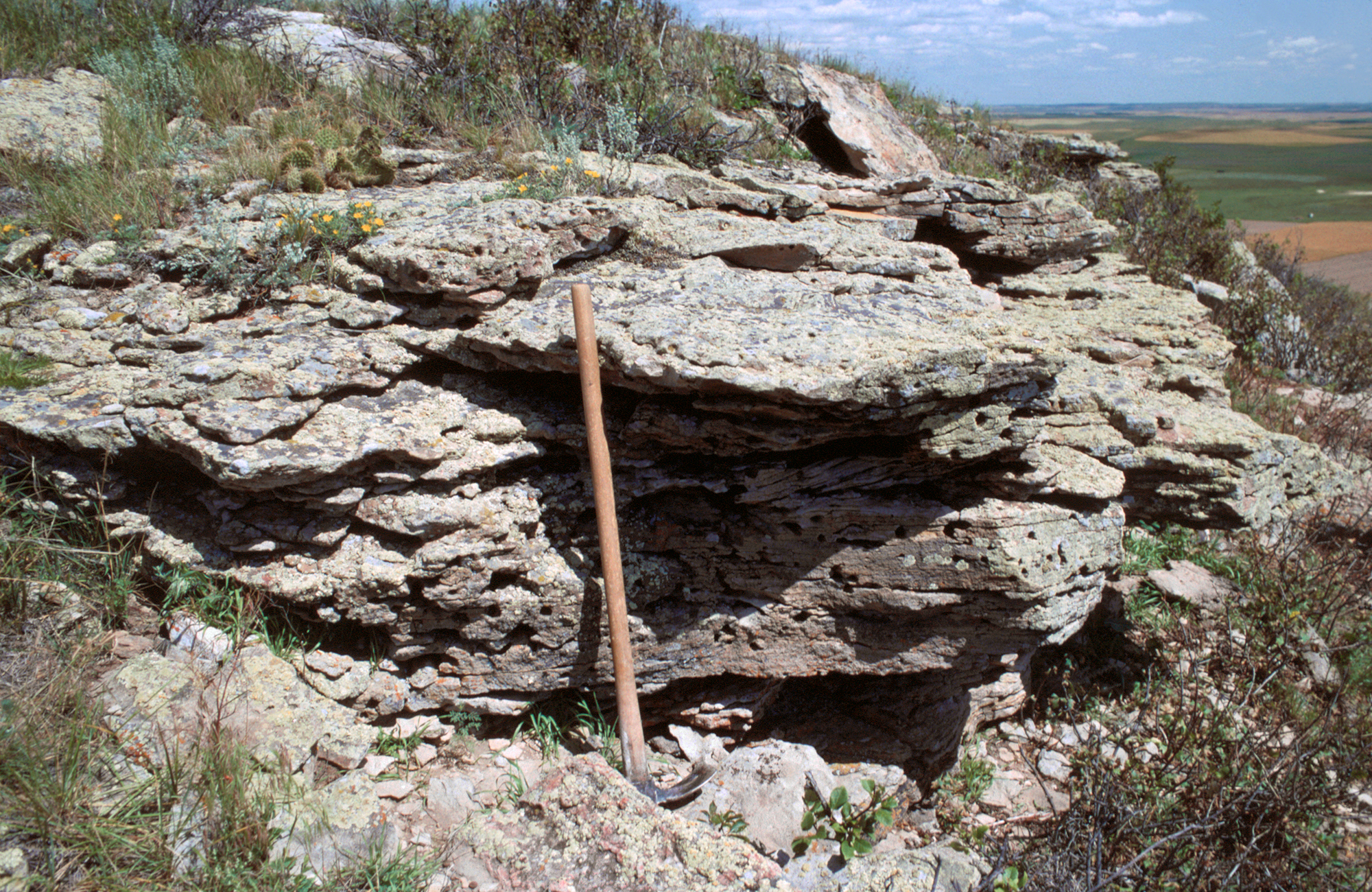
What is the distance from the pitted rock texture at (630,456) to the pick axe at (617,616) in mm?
215

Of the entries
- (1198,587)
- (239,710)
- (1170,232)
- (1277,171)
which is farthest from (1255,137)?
(239,710)

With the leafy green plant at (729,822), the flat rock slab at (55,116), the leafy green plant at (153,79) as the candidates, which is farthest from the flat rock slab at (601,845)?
the leafy green plant at (153,79)

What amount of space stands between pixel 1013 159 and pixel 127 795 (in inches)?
533

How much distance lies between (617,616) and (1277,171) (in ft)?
189

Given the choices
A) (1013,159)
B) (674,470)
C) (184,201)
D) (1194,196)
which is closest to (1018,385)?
(674,470)

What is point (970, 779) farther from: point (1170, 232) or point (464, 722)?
point (1170, 232)

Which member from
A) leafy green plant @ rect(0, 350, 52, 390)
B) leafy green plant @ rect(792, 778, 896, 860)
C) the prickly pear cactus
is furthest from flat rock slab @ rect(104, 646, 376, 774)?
the prickly pear cactus

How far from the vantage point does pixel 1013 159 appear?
11703 mm

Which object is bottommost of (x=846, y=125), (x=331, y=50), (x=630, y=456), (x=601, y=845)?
(x=601, y=845)

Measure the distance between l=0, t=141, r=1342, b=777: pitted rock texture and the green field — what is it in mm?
11474

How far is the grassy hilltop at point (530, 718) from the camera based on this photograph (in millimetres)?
2473

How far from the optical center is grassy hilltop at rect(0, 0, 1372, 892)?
2.47m

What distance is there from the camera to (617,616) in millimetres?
3348

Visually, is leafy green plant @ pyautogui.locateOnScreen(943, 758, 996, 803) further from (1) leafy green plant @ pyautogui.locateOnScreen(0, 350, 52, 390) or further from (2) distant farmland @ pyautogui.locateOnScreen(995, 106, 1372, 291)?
(2) distant farmland @ pyautogui.locateOnScreen(995, 106, 1372, 291)
